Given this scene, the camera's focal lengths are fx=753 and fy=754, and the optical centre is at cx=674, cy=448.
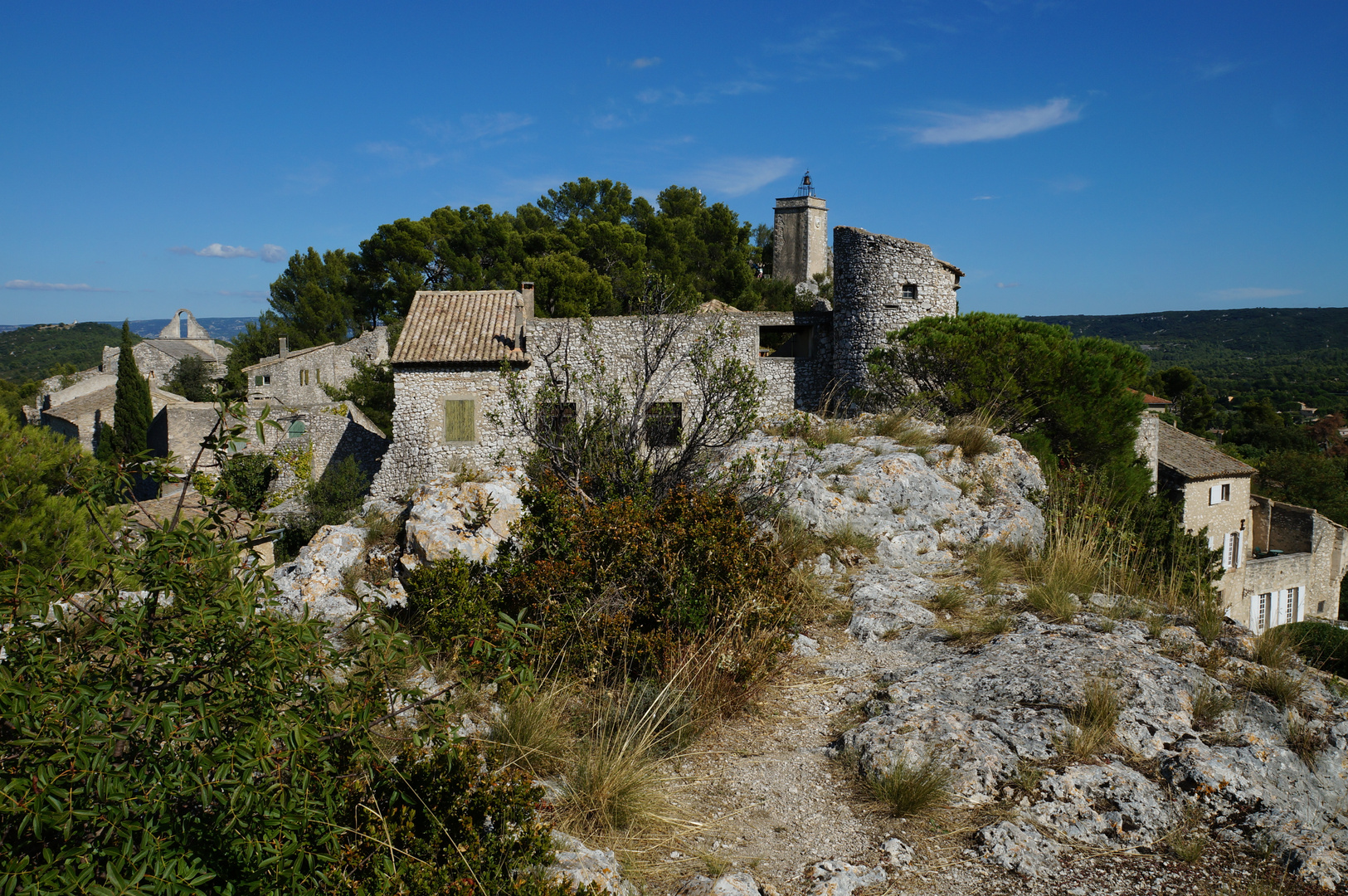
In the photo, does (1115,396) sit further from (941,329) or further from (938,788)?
(938,788)

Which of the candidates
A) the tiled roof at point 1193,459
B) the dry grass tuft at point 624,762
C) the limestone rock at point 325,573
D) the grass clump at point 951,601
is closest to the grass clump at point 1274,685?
the grass clump at point 951,601

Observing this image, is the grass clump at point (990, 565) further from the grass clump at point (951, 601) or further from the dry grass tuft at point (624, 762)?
the dry grass tuft at point (624, 762)

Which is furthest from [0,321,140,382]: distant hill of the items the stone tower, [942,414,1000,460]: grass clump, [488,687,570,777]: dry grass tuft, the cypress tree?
[488,687,570,777]: dry grass tuft

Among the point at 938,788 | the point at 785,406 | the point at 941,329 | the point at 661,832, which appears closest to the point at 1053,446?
the point at 941,329

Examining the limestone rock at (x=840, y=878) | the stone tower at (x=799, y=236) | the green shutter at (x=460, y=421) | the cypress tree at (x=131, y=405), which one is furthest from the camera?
the stone tower at (x=799, y=236)

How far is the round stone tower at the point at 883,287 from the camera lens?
18.3 m

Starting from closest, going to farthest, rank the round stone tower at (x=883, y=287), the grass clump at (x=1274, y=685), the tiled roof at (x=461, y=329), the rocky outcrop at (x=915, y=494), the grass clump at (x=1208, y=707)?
the grass clump at (x=1208, y=707) → the grass clump at (x=1274, y=685) → the rocky outcrop at (x=915, y=494) → the tiled roof at (x=461, y=329) → the round stone tower at (x=883, y=287)

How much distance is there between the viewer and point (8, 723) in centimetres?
219

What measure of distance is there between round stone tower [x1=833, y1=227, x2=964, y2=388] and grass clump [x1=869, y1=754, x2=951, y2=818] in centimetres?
1586

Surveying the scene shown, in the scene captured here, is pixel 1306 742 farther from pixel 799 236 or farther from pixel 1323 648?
pixel 799 236

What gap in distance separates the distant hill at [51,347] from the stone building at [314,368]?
166 feet

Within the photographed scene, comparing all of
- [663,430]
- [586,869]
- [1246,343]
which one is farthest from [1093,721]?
[1246,343]

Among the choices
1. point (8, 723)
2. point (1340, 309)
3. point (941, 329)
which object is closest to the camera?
point (8, 723)

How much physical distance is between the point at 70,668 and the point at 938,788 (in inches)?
130
